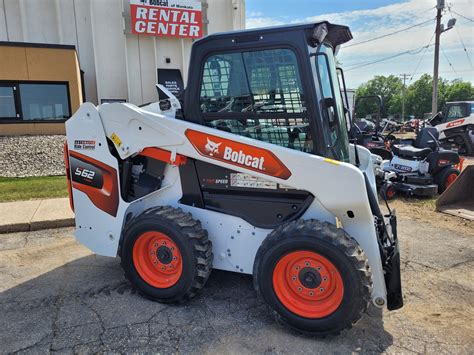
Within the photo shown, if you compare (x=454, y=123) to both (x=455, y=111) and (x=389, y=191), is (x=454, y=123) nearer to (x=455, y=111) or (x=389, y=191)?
(x=455, y=111)

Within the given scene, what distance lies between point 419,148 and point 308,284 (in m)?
7.04

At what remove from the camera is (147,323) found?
3109mm

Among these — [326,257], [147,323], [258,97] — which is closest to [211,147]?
[258,97]

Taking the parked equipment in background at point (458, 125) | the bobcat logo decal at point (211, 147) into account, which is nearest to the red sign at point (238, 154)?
the bobcat logo decal at point (211, 147)

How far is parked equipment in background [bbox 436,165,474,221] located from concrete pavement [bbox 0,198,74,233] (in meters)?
6.70

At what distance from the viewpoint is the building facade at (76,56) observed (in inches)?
512

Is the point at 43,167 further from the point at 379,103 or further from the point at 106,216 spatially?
the point at 379,103

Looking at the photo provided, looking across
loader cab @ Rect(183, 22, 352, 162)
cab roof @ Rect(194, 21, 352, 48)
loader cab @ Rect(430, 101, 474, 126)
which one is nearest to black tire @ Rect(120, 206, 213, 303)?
loader cab @ Rect(183, 22, 352, 162)

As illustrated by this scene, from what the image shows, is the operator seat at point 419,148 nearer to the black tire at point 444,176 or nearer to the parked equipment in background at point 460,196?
the black tire at point 444,176

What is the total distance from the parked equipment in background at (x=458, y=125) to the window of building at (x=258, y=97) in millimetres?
13968

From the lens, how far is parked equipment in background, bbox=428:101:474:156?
1520 cm

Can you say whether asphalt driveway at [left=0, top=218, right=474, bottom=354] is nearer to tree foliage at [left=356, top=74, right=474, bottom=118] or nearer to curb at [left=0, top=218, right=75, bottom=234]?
curb at [left=0, top=218, right=75, bottom=234]

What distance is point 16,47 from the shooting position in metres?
12.7

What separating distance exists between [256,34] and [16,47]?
13.0m
